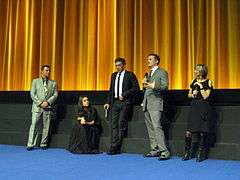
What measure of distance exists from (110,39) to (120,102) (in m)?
2.60

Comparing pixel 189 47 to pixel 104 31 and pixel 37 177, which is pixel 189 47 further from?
pixel 37 177

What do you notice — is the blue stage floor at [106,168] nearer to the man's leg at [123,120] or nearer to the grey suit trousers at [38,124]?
the man's leg at [123,120]

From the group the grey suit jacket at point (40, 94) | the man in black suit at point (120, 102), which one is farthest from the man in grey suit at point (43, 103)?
the man in black suit at point (120, 102)

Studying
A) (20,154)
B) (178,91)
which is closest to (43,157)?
(20,154)

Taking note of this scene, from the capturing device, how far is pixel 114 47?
8320 millimetres

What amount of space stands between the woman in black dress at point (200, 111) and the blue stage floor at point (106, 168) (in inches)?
7.7

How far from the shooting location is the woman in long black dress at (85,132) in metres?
6.32

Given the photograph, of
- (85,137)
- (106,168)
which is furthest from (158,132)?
(85,137)

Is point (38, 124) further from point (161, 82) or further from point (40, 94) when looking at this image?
point (161, 82)

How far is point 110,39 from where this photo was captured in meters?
8.38

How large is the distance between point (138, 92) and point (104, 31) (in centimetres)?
248

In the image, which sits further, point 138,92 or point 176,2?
point 176,2

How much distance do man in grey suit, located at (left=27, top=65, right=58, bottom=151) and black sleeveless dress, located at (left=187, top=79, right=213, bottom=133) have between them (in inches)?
99.6

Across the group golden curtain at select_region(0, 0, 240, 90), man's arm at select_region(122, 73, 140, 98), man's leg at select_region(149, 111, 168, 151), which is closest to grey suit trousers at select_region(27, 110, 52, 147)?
man's arm at select_region(122, 73, 140, 98)
